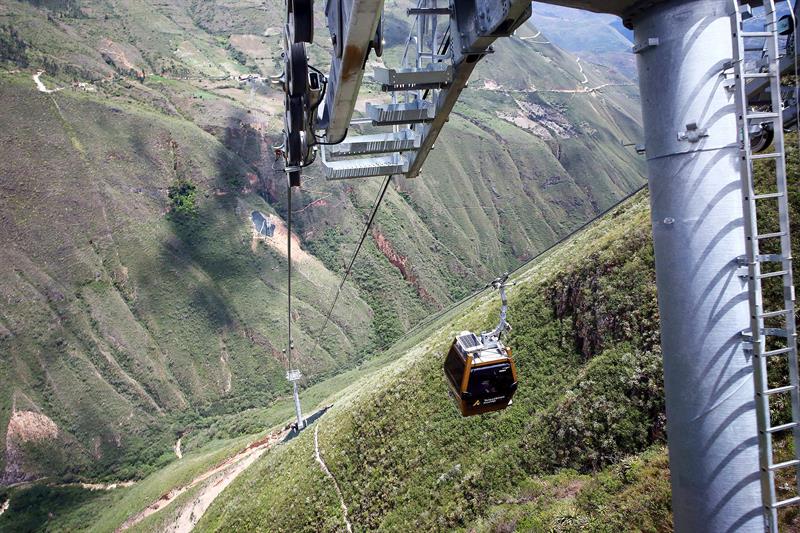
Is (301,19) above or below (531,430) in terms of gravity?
above

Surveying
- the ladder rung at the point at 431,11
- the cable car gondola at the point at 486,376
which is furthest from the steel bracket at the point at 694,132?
the cable car gondola at the point at 486,376

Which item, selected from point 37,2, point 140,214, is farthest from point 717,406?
point 37,2

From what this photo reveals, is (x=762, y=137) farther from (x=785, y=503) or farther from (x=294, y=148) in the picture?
(x=294, y=148)

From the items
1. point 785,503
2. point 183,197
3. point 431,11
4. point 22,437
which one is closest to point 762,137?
point 785,503

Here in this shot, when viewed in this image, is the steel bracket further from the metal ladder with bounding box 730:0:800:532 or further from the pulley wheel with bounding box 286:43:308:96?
the pulley wheel with bounding box 286:43:308:96

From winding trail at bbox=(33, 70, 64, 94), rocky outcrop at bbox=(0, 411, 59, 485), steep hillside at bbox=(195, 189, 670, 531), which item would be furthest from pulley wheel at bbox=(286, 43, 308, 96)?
winding trail at bbox=(33, 70, 64, 94)

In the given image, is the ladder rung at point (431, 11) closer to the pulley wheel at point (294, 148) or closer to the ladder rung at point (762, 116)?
the pulley wheel at point (294, 148)
